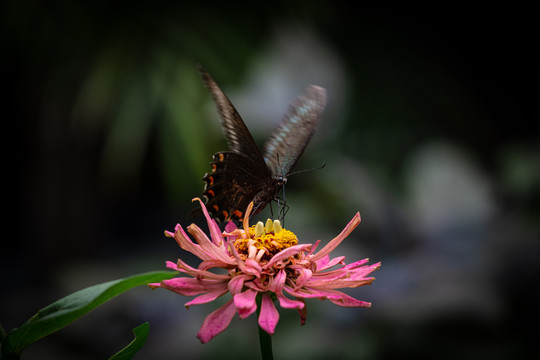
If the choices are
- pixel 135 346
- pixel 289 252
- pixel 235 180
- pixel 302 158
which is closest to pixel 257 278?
pixel 289 252

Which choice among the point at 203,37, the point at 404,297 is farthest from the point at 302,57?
the point at 404,297

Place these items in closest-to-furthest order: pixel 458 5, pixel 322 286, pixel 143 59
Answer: pixel 322 286 < pixel 143 59 < pixel 458 5

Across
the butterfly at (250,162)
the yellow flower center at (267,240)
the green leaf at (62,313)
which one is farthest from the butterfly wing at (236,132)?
the green leaf at (62,313)

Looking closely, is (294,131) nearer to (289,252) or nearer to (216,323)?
(289,252)

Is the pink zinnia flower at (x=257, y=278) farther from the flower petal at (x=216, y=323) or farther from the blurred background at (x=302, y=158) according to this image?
the blurred background at (x=302, y=158)

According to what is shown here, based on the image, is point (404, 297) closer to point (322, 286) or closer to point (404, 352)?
point (404, 352)

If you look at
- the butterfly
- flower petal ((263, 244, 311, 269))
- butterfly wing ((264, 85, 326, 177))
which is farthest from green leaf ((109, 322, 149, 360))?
butterfly wing ((264, 85, 326, 177))

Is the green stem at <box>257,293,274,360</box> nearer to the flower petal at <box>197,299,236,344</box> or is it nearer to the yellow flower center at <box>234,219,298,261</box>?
the flower petal at <box>197,299,236,344</box>
